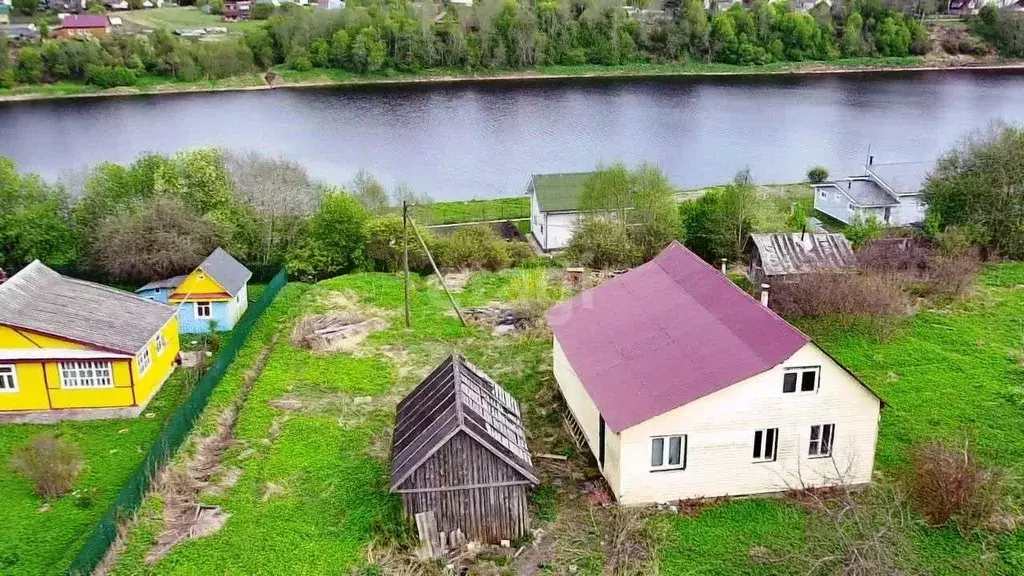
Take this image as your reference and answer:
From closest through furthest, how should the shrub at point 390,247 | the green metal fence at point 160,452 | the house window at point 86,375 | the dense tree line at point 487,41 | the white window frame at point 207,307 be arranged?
the green metal fence at point 160,452 < the house window at point 86,375 < the white window frame at point 207,307 < the shrub at point 390,247 < the dense tree line at point 487,41

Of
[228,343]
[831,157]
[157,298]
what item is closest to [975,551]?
[228,343]

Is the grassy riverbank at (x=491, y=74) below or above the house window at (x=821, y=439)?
above

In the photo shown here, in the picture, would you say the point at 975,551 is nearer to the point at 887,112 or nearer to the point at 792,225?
the point at 792,225

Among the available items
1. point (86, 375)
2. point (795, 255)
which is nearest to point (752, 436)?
point (795, 255)

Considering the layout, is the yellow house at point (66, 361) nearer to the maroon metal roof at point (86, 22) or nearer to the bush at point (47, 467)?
the bush at point (47, 467)

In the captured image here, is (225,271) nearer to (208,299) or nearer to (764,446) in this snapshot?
(208,299)

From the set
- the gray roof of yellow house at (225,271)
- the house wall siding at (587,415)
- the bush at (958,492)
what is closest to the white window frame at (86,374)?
the gray roof of yellow house at (225,271)
